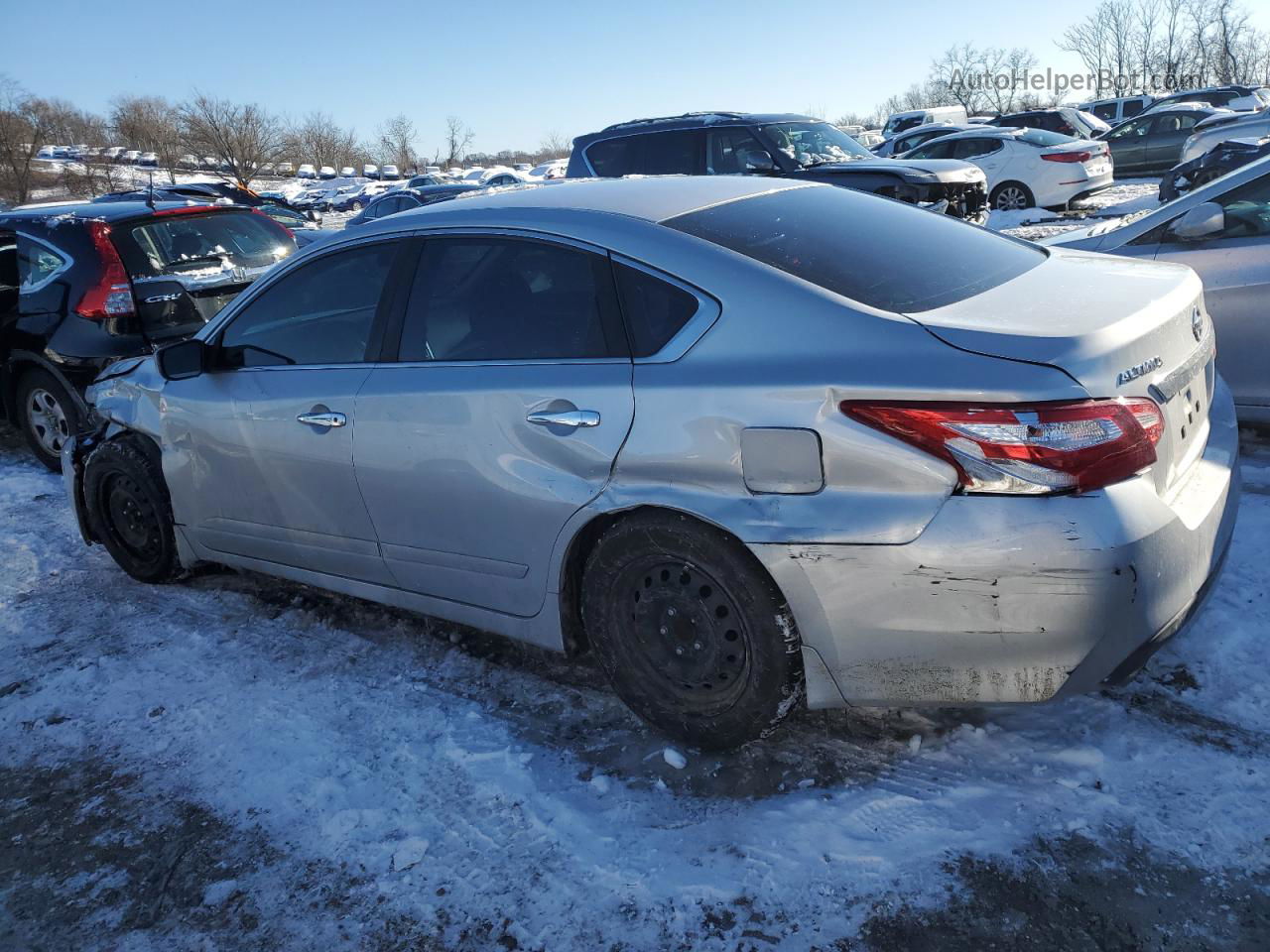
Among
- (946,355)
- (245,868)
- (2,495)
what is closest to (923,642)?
(946,355)

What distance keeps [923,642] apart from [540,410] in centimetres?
124

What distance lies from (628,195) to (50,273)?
15.3ft

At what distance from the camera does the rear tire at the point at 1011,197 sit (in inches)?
604

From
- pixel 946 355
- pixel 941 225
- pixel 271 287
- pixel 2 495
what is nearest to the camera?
pixel 946 355

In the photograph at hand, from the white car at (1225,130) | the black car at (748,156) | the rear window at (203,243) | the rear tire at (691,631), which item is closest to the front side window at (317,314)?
the rear tire at (691,631)

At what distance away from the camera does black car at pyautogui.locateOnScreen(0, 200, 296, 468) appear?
5.89 meters

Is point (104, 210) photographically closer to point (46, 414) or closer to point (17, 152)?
point (46, 414)

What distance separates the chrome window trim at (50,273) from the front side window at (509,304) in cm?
391

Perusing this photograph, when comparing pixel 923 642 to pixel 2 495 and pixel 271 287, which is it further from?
pixel 2 495

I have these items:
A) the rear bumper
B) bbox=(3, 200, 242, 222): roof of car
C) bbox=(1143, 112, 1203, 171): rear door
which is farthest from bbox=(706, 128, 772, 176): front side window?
bbox=(1143, 112, 1203, 171): rear door

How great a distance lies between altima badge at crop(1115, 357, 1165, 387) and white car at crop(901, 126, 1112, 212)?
13.4 meters

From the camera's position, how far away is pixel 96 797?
2.93 m

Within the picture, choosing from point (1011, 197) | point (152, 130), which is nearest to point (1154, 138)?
point (1011, 197)

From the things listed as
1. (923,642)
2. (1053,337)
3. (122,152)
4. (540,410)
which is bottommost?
(923,642)
